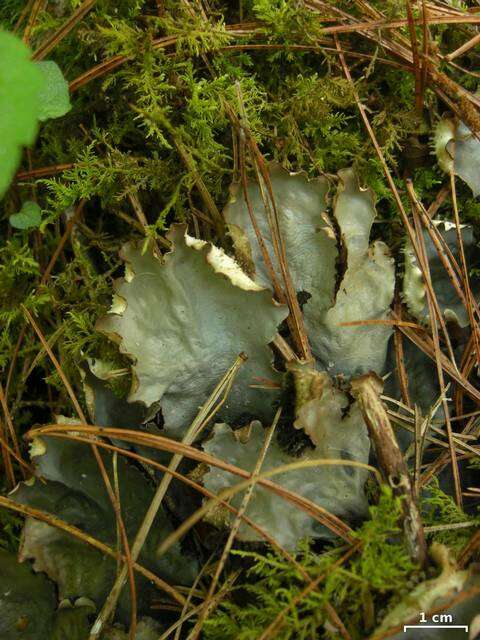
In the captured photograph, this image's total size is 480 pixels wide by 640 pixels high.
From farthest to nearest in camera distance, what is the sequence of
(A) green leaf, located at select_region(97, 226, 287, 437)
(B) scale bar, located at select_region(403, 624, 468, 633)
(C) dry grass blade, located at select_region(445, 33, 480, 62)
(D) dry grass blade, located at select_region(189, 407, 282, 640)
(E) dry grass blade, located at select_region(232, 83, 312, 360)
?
(C) dry grass blade, located at select_region(445, 33, 480, 62) < (E) dry grass blade, located at select_region(232, 83, 312, 360) < (A) green leaf, located at select_region(97, 226, 287, 437) < (D) dry grass blade, located at select_region(189, 407, 282, 640) < (B) scale bar, located at select_region(403, 624, 468, 633)

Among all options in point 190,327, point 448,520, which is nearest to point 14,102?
point 190,327

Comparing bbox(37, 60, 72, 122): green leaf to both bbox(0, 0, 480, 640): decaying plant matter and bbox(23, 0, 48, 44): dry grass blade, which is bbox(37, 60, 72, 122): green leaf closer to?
bbox(0, 0, 480, 640): decaying plant matter

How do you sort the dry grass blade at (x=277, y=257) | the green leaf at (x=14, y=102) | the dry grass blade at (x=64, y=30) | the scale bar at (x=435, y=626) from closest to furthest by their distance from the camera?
the green leaf at (x=14, y=102) < the scale bar at (x=435, y=626) < the dry grass blade at (x=277, y=257) < the dry grass blade at (x=64, y=30)

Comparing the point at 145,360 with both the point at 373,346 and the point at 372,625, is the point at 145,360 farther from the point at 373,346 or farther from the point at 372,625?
the point at 372,625

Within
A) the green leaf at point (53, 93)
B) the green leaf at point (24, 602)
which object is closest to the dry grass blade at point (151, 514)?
the green leaf at point (24, 602)

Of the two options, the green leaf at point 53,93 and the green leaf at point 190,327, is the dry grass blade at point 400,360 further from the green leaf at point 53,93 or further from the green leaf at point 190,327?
the green leaf at point 53,93

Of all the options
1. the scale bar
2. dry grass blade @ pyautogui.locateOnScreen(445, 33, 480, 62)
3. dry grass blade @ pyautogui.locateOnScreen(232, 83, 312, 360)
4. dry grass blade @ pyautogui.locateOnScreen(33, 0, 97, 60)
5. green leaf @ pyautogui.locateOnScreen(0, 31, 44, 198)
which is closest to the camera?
green leaf @ pyautogui.locateOnScreen(0, 31, 44, 198)

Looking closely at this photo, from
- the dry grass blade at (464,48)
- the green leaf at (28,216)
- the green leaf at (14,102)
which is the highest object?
the green leaf at (14,102)

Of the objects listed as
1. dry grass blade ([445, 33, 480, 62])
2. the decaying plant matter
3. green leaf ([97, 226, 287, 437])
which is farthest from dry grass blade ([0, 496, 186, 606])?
dry grass blade ([445, 33, 480, 62])
